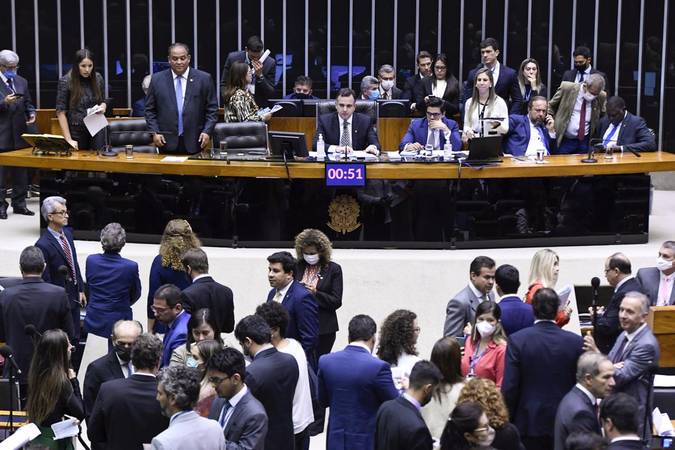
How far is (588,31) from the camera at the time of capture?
17.3 metres

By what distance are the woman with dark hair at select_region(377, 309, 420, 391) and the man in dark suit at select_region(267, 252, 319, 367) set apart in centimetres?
122

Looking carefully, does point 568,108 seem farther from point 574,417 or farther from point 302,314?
point 574,417

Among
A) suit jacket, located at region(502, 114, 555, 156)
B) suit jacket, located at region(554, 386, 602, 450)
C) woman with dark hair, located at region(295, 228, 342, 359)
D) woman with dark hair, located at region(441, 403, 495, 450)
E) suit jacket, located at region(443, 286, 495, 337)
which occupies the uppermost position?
suit jacket, located at region(502, 114, 555, 156)

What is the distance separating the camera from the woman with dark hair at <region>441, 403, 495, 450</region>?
6078 mm

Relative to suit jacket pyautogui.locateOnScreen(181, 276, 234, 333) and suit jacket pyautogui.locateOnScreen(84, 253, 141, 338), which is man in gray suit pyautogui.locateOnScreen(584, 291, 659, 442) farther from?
suit jacket pyautogui.locateOnScreen(84, 253, 141, 338)

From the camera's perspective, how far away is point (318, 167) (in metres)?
12.6

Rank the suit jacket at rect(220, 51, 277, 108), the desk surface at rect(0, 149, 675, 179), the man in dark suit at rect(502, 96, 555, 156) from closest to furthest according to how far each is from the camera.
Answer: the desk surface at rect(0, 149, 675, 179) < the man in dark suit at rect(502, 96, 555, 156) < the suit jacket at rect(220, 51, 277, 108)

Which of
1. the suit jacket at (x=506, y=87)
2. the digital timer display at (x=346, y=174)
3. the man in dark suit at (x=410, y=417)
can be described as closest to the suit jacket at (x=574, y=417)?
the man in dark suit at (x=410, y=417)

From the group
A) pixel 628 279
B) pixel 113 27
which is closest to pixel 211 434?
pixel 628 279

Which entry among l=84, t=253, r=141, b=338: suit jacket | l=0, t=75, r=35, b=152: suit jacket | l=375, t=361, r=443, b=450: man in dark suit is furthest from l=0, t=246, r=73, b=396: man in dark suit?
l=0, t=75, r=35, b=152: suit jacket

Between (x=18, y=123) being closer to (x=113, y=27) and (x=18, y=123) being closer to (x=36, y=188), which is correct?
(x=36, y=188)

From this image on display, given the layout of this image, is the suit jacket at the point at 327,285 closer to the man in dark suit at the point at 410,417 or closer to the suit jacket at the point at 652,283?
the suit jacket at the point at 652,283

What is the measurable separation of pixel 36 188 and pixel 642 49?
318 inches

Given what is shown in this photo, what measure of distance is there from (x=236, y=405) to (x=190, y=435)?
481mm
